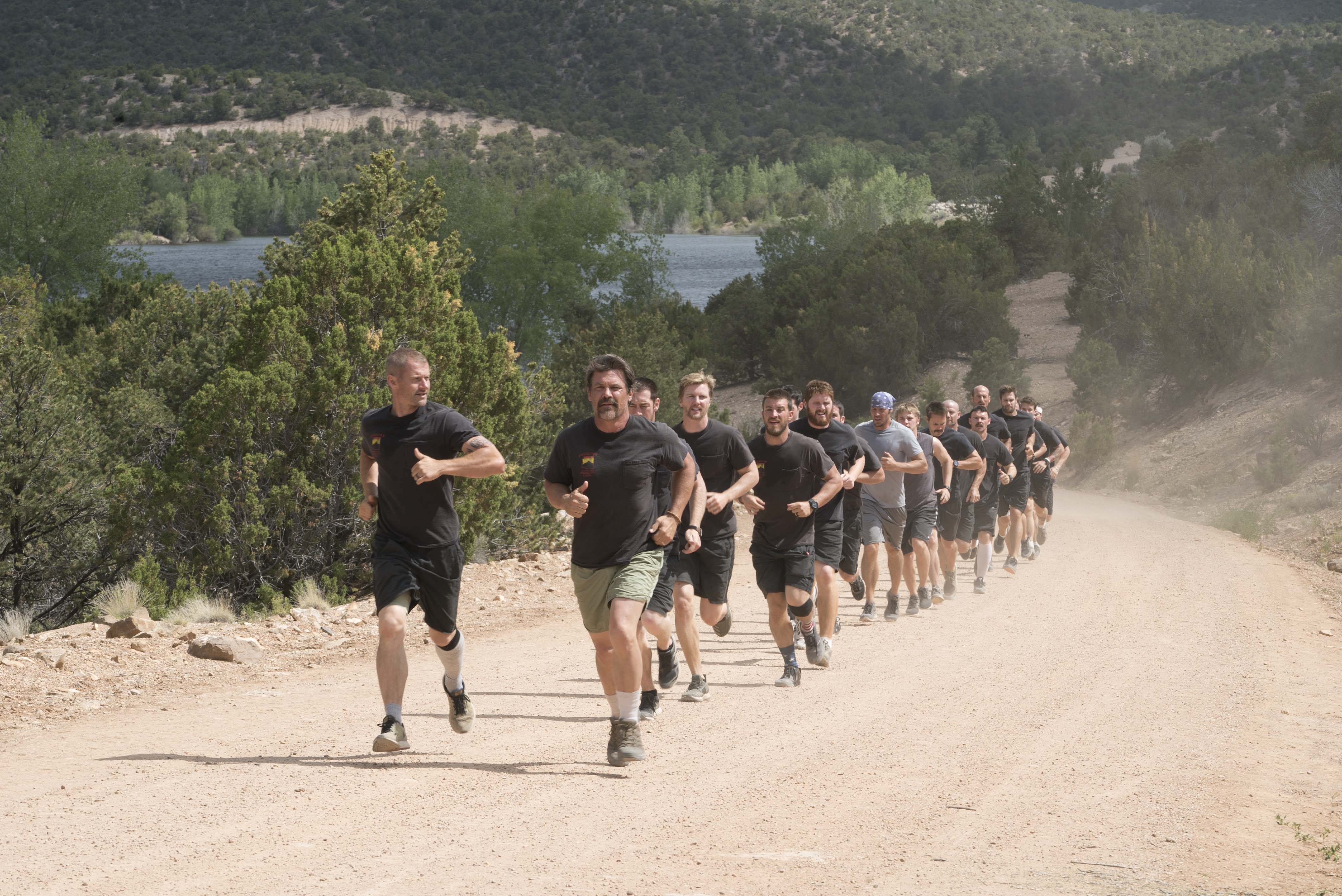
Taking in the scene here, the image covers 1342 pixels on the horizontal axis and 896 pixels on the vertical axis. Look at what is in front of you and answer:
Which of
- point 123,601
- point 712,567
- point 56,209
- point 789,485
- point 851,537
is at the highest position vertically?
point 56,209

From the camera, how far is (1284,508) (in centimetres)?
2288

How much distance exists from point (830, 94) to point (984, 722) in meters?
153

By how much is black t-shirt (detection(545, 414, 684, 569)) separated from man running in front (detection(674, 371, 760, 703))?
1039 millimetres

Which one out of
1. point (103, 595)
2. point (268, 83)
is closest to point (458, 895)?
point (103, 595)

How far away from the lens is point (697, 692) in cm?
872

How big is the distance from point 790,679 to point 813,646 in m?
0.52

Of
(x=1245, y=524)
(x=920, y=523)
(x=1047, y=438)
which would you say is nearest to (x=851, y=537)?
(x=920, y=523)

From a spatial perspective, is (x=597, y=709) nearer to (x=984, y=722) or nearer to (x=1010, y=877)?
(x=984, y=722)

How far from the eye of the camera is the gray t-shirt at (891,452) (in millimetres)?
11883

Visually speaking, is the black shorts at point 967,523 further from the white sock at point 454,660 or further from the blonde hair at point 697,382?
the white sock at point 454,660

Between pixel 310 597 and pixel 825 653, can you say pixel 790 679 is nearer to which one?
pixel 825 653

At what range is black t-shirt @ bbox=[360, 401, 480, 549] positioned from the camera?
6.85 meters

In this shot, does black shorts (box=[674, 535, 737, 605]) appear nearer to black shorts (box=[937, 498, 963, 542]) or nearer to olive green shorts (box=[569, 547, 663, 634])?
olive green shorts (box=[569, 547, 663, 634])

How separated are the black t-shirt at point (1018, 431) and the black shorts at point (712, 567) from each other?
7.27 metres
